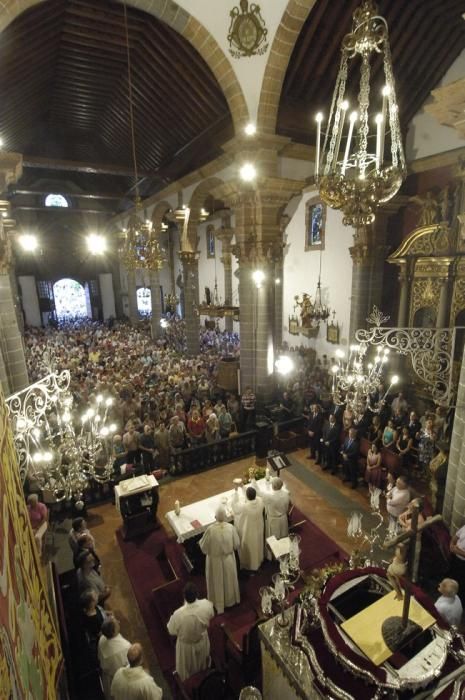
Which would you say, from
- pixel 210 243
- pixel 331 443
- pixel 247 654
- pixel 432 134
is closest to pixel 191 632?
pixel 247 654

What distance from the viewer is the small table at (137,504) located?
6.27 metres

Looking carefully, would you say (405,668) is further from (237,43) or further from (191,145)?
(191,145)

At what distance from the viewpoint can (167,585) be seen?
196 inches

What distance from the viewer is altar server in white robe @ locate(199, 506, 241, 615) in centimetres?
470

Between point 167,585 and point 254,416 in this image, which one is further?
point 254,416

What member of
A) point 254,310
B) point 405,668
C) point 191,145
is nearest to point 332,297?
point 254,310

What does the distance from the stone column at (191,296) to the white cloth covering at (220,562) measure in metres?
11.0

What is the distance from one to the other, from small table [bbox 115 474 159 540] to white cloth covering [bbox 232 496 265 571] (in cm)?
177

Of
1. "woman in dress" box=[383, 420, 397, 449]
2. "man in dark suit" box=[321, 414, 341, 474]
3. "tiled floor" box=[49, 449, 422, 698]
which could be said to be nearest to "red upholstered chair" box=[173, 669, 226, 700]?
"tiled floor" box=[49, 449, 422, 698]

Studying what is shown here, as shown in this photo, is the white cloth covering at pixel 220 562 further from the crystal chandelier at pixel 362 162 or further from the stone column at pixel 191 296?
the stone column at pixel 191 296

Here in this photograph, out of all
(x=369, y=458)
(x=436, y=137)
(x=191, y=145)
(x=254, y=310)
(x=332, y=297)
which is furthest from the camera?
(x=332, y=297)

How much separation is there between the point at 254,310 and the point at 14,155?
5.79 metres

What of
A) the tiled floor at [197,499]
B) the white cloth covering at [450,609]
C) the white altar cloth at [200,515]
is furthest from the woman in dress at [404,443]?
the white cloth covering at [450,609]

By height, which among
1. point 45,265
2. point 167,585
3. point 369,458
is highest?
point 45,265
